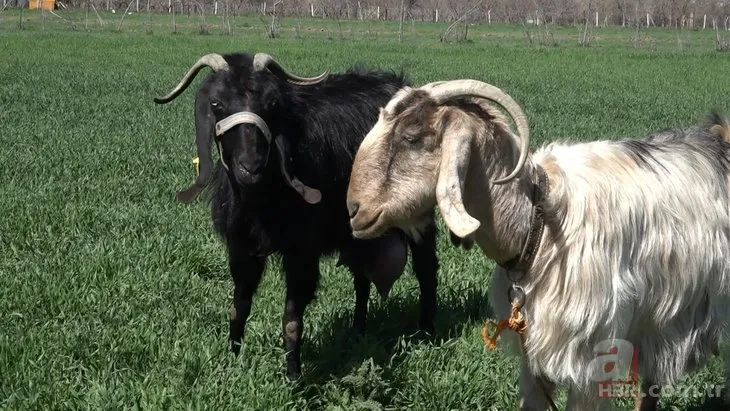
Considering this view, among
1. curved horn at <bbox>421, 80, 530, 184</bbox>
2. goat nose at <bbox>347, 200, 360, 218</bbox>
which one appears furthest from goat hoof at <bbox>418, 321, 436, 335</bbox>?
curved horn at <bbox>421, 80, 530, 184</bbox>

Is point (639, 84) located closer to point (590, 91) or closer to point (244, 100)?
point (590, 91)

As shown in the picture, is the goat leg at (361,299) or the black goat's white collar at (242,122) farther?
the goat leg at (361,299)

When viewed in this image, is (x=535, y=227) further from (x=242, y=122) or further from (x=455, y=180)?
(x=242, y=122)

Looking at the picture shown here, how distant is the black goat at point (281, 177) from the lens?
4758mm

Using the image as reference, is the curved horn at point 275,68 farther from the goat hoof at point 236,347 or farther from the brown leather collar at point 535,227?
the brown leather collar at point 535,227

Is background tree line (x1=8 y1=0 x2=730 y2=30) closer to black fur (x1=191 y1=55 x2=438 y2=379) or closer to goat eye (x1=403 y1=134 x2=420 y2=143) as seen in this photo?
black fur (x1=191 y1=55 x2=438 y2=379)

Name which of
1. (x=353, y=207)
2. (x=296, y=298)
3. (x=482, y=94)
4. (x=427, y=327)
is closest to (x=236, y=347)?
(x=296, y=298)

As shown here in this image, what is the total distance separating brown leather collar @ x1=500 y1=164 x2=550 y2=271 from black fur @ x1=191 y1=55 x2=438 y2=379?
158 centimetres

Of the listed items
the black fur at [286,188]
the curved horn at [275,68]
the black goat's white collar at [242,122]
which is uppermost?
the curved horn at [275,68]

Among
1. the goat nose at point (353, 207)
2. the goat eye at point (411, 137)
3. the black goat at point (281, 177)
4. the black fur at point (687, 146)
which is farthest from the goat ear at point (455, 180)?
the black goat at point (281, 177)

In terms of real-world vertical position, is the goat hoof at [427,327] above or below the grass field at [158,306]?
below

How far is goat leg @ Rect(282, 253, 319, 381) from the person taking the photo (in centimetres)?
489

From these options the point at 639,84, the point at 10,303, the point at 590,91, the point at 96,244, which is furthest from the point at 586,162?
the point at 639,84

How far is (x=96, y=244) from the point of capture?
6.86m
